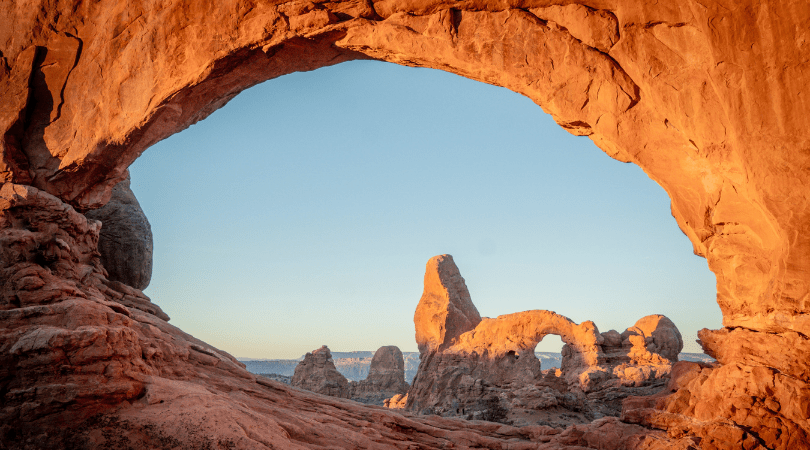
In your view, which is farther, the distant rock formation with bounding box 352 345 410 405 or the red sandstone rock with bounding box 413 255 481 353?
the distant rock formation with bounding box 352 345 410 405

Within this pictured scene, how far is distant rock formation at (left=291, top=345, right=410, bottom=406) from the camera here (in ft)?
98.8

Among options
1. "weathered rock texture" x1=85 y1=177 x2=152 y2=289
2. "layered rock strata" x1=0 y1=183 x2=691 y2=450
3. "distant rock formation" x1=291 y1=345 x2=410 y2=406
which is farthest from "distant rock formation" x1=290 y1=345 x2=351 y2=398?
"layered rock strata" x1=0 y1=183 x2=691 y2=450

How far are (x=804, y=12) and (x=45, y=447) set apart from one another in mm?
10171

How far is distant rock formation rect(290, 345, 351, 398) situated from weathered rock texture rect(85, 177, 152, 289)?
1760cm

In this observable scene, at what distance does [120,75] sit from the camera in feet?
32.5

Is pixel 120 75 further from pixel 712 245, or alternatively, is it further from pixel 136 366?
pixel 712 245

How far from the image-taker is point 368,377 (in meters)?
41.3

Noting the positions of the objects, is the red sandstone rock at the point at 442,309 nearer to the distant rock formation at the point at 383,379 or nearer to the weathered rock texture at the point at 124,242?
the distant rock formation at the point at 383,379

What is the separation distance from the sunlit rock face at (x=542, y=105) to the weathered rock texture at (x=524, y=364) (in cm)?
1380

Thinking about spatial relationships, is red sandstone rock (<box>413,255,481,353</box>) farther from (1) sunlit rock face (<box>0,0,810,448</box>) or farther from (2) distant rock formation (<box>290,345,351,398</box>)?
(1) sunlit rock face (<box>0,0,810,448</box>)

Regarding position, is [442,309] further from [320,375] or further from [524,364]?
[320,375]

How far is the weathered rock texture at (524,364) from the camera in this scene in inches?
830

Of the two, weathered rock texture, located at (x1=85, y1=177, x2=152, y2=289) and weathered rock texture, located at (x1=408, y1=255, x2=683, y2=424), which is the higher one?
weathered rock texture, located at (x1=85, y1=177, x2=152, y2=289)

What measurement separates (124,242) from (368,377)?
31399 millimetres
